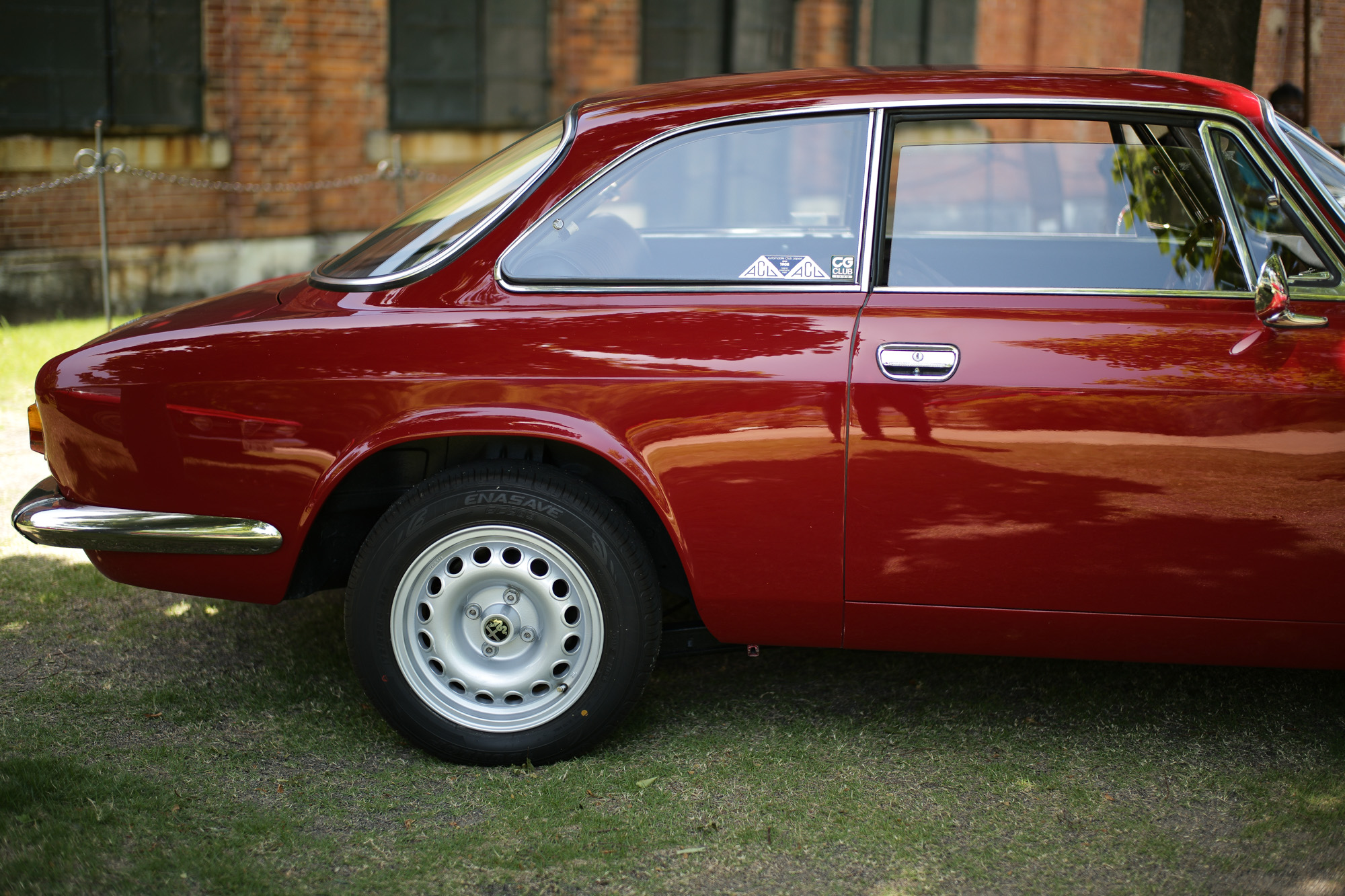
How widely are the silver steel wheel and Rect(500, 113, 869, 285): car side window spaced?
71cm

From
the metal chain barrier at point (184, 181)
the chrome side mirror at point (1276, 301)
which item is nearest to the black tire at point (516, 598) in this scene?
the chrome side mirror at point (1276, 301)

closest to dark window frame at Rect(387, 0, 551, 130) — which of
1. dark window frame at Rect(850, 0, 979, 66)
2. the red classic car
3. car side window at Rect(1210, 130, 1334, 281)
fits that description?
dark window frame at Rect(850, 0, 979, 66)

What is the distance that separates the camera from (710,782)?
125 inches

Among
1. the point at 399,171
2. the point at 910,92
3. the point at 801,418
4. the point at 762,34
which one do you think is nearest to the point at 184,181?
the point at 399,171

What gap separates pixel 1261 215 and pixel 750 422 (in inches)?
58.1

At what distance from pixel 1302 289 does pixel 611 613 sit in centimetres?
184

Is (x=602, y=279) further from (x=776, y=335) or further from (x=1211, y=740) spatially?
(x=1211, y=740)

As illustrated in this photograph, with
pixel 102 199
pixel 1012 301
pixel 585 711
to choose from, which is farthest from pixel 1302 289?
pixel 102 199

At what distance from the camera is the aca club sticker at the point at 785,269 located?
10.2 feet

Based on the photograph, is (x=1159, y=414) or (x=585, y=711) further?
(x=585, y=711)

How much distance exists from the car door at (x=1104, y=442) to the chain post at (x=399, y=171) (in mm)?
7955

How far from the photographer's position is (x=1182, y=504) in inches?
114

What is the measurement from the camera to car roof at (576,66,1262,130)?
306cm

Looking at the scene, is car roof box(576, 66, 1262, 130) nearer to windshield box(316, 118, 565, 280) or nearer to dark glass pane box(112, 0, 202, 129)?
windshield box(316, 118, 565, 280)
